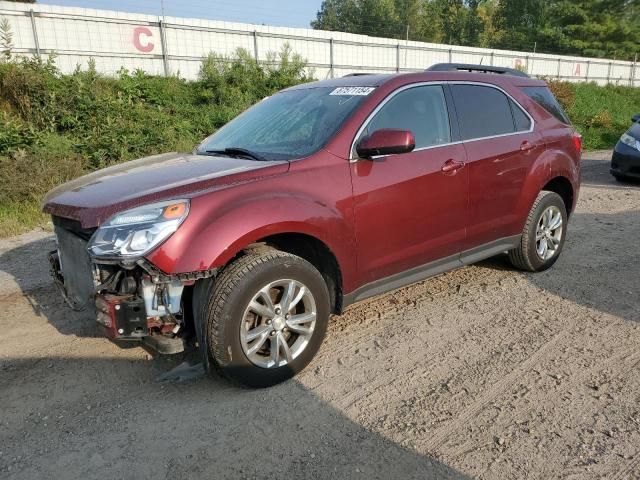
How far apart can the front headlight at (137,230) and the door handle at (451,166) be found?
2007mm

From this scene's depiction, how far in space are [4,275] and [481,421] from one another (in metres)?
4.73

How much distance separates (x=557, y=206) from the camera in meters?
5.00

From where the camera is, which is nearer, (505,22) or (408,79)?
(408,79)

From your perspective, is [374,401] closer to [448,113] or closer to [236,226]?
[236,226]

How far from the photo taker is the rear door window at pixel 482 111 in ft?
13.6

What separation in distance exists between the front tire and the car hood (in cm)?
49

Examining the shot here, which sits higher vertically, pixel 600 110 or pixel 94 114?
pixel 94 114

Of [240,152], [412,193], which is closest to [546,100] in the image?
[412,193]

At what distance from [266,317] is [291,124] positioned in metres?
1.52

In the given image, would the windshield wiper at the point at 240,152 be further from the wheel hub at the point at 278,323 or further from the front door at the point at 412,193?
the wheel hub at the point at 278,323

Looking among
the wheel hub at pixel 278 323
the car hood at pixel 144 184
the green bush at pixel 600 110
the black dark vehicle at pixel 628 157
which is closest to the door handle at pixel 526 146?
the car hood at pixel 144 184

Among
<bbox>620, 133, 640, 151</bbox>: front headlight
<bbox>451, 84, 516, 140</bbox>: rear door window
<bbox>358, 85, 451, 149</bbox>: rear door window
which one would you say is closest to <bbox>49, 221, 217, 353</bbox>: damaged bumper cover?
<bbox>358, 85, 451, 149</bbox>: rear door window

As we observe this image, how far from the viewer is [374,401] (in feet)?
9.67

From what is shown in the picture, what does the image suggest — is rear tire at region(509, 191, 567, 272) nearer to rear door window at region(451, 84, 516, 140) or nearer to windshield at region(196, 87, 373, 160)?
rear door window at region(451, 84, 516, 140)
